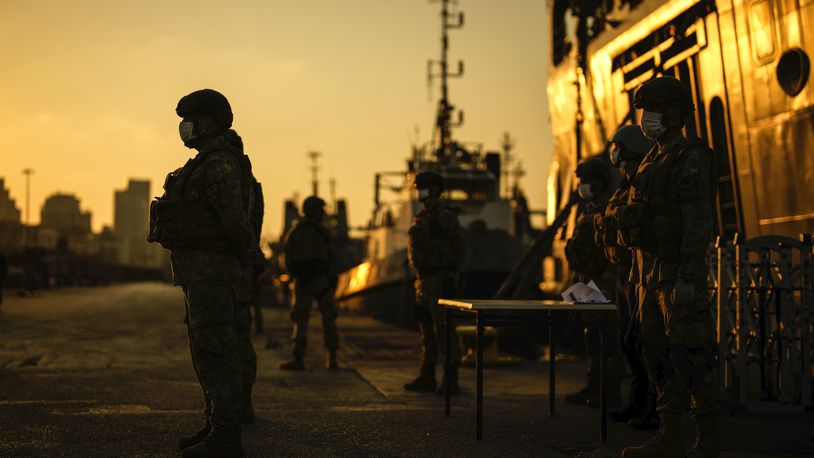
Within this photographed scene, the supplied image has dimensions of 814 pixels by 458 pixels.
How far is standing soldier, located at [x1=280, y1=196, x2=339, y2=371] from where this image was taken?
389 inches

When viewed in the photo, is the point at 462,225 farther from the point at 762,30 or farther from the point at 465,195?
the point at 762,30

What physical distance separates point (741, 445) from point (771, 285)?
72.0 inches

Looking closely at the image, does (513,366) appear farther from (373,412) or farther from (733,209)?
(373,412)

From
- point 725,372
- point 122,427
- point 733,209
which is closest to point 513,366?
point 733,209

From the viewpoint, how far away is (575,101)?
1500 cm

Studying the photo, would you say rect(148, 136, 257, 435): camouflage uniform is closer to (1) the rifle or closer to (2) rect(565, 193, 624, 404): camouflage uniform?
(2) rect(565, 193, 624, 404): camouflage uniform

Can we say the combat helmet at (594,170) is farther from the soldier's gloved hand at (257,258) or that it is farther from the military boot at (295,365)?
the military boot at (295,365)

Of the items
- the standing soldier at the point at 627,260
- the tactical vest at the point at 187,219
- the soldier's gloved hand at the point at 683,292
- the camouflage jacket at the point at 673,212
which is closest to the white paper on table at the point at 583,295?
the standing soldier at the point at 627,260

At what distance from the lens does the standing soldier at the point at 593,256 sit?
704 cm

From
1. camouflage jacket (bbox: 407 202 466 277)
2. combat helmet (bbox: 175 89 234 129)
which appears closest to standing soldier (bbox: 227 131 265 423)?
combat helmet (bbox: 175 89 234 129)

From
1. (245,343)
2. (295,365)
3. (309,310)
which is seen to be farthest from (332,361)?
(245,343)

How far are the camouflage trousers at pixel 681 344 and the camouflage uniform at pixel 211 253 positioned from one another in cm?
224

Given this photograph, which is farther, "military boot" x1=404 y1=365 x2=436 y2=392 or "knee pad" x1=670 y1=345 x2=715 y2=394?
"military boot" x1=404 y1=365 x2=436 y2=392

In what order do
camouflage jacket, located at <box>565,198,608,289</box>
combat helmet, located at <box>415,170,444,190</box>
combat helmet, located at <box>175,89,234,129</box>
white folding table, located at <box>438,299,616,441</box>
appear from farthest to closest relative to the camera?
1. combat helmet, located at <box>415,170,444,190</box>
2. camouflage jacket, located at <box>565,198,608,289</box>
3. white folding table, located at <box>438,299,616,441</box>
4. combat helmet, located at <box>175,89,234,129</box>
